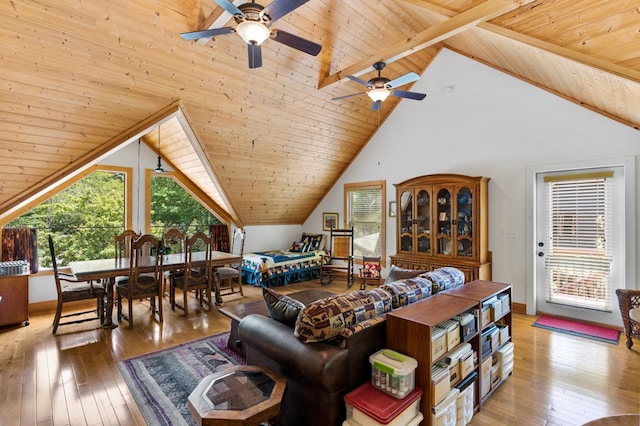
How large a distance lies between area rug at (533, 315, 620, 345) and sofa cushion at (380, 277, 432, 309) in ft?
8.26

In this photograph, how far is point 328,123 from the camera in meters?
5.30

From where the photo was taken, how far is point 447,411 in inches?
72.7

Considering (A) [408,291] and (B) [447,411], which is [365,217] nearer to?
(A) [408,291]

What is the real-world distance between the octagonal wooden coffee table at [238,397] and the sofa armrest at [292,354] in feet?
0.37

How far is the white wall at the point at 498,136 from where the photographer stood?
154 inches

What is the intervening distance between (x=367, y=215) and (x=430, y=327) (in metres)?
4.77

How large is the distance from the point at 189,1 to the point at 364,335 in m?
3.36

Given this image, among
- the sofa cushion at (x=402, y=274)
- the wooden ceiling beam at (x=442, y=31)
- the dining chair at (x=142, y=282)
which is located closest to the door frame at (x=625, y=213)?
the sofa cushion at (x=402, y=274)

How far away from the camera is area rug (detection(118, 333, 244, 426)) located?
2.22 metres

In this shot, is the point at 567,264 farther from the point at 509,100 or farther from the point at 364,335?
the point at 364,335

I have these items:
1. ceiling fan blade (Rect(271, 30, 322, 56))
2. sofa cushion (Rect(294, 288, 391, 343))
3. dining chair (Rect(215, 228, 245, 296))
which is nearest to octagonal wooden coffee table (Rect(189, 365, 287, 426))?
sofa cushion (Rect(294, 288, 391, 343))

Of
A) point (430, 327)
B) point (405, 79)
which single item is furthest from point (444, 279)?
point (405, 79)

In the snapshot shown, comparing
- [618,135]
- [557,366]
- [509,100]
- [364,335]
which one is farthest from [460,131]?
[364,335]

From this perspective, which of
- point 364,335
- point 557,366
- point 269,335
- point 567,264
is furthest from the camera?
point 567,264
